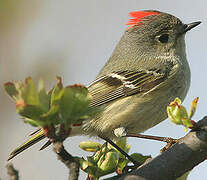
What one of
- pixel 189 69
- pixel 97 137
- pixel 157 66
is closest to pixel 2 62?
pixel 97 137

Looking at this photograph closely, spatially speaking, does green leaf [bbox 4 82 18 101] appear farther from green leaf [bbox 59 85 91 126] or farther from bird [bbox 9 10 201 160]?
bird [bbox 9 10 201 160]

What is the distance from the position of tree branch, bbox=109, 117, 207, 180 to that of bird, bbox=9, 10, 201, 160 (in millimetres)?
1265

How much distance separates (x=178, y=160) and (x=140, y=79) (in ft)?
5.64

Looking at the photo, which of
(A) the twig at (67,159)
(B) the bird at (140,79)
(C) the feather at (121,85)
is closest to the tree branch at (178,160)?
(A) the twig at (67,159)

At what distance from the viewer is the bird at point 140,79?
2.96 metres

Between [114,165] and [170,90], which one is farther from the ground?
[114,165]

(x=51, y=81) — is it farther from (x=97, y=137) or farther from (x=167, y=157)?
(x=167, y=157)

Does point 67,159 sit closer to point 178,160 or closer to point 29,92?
point 29,92

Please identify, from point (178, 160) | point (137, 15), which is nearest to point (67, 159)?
point (178, 160)

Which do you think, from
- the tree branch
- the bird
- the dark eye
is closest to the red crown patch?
the bird

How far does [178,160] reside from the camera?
1552mm

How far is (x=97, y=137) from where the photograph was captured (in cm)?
312

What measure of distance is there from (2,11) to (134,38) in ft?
4.79

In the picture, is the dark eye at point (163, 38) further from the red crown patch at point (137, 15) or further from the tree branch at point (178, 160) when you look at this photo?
the tree branch at point (178, 160)
